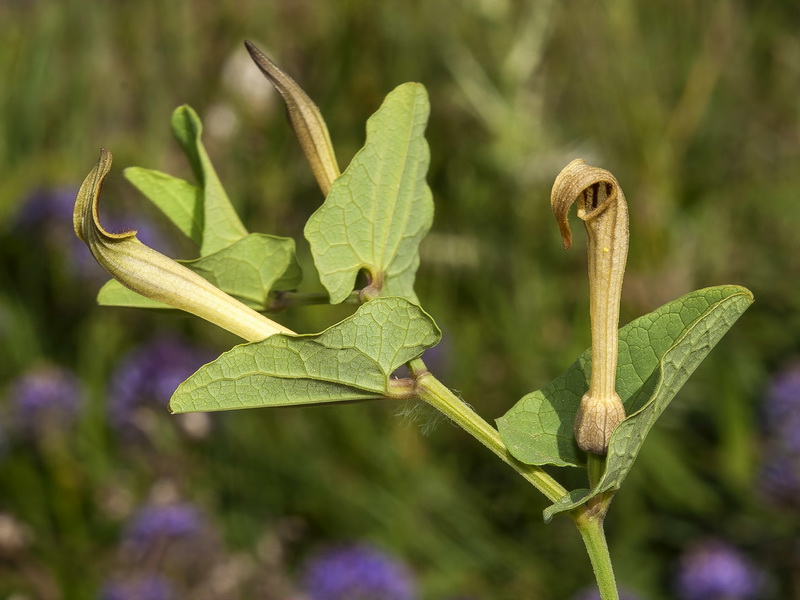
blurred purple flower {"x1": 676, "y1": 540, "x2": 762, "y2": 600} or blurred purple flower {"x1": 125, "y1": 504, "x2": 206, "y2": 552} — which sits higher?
blurred purple flower {"x1": 125, "y1": 504, "x2": 206, "y2": 552}

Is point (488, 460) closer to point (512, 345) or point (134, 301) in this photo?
point (512, 345)

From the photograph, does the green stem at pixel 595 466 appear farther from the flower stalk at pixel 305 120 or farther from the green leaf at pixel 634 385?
the flower stalk at pixel 305 120

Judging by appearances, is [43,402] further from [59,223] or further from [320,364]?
[320,364]

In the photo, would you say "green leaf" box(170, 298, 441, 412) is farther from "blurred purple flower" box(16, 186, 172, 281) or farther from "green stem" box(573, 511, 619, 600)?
"blurred purple flower" box(16, 186, 172, 281)

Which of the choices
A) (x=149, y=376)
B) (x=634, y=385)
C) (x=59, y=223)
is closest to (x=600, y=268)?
(x=634, y=385)

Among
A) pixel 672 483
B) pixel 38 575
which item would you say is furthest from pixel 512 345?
pixel 38 575

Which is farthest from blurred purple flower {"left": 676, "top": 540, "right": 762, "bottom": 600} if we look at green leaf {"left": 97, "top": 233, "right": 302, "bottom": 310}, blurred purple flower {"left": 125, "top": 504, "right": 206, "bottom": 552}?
green leaf {"left": 97, "top": 233, "right": 302, "bottom": 310}
